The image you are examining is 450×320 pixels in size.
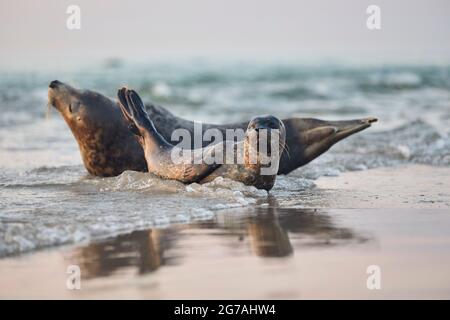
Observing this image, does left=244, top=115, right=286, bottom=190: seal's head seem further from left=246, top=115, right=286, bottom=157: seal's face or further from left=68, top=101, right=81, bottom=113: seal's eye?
left=68, top=101, right=81, bottom=113: seal's eye

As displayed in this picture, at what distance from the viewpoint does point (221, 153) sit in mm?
7355

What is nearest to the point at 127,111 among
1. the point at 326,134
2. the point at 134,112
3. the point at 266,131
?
the point at 134,112

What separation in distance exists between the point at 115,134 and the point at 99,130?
0.47ft

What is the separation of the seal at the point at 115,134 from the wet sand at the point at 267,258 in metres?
1.35

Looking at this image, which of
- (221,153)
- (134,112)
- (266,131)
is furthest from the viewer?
(134,112)

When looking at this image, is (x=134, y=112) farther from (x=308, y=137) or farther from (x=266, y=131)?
(x=308, y=137)

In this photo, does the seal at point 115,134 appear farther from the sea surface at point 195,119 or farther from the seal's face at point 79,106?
the sea surface at point 195,119

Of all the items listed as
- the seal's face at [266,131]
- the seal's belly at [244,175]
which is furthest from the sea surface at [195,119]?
the seal's face at [266,131]

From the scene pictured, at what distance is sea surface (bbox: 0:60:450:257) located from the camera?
613 centimetres

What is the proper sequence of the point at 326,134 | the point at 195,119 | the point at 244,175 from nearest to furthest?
1. the point at 244,175
2. the point at 326,134
3. the point at 195,119

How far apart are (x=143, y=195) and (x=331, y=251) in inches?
85.9

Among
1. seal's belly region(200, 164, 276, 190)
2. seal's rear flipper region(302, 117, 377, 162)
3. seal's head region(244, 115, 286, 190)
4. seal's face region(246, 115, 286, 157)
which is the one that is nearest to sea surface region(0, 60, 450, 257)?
seal's belly region(200, 164, 276, 190)

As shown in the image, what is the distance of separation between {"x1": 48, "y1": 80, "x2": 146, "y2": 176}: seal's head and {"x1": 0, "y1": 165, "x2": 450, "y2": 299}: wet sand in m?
1.82

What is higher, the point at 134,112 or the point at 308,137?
the point at 134,112
